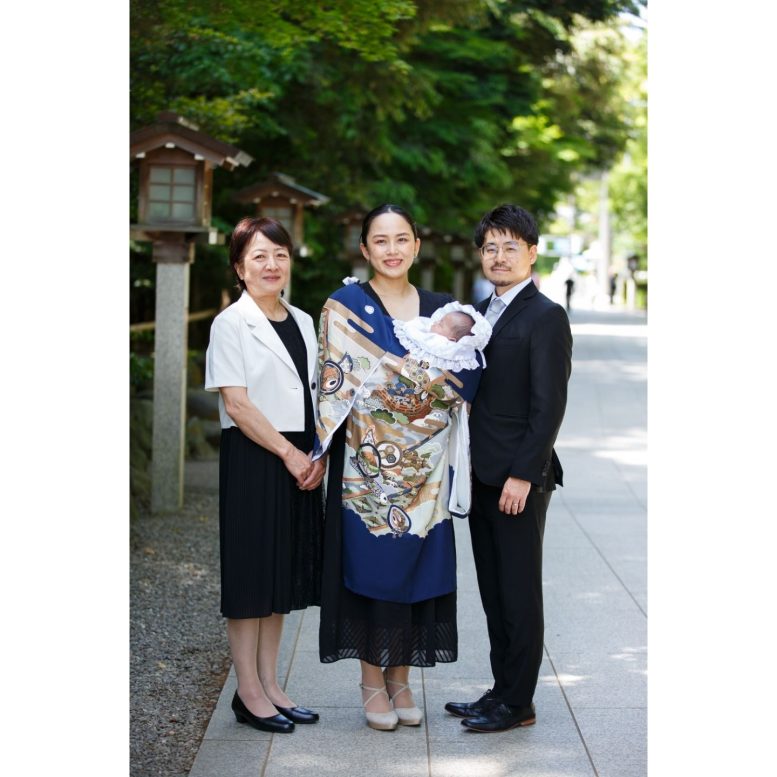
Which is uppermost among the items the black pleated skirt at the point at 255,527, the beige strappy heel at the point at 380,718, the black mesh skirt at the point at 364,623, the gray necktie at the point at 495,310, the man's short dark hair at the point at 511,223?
the man's short dark hair at the point at 511,223

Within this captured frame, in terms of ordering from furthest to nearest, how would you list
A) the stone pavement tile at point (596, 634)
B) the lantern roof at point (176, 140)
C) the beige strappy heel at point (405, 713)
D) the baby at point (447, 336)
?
the lantern roof at point (176, 140) → the stone pavement tile at point (596, 634) → the beige strappy heel at point (405, 713) → the baby at point (447, 336)

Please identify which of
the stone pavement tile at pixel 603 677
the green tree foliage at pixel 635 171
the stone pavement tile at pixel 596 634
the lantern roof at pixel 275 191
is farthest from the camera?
the green tree foliage at pixel 635 171

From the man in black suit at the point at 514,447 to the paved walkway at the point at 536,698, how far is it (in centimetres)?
25

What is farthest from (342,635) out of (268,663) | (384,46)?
(384,46)

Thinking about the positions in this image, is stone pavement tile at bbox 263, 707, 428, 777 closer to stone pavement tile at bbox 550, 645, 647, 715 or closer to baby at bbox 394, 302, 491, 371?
stone pavement tile at bbox 550, 645, 647, 715

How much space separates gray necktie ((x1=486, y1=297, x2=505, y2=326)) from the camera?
15.2 feet

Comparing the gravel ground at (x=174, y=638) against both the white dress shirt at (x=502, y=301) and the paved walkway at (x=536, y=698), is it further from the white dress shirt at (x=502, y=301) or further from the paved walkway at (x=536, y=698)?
the white dress shirt at (x=502, y=301)

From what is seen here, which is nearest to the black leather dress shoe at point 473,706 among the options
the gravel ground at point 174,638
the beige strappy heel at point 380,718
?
the beige strappy heel at point 380,718

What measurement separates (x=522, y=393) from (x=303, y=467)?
2.80ft

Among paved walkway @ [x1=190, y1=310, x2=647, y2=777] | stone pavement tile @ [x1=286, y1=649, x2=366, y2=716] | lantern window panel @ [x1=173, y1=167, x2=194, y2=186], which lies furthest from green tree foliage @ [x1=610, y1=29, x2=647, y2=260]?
stone pavement tile @ [x1=286, y1=649, x2=366, y2=716]

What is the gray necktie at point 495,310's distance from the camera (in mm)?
4633

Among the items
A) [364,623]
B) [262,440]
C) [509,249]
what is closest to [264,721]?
[364,623]

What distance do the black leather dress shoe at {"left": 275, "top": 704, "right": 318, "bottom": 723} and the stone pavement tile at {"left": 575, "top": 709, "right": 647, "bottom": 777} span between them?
1.04 m
